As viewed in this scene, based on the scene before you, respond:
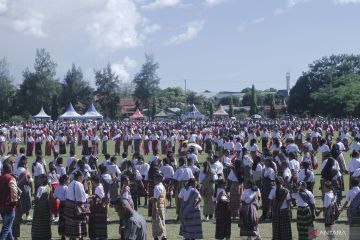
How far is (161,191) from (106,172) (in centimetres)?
216

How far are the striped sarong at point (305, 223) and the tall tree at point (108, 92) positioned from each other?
7664 cm

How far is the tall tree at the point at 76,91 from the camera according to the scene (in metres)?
84.6

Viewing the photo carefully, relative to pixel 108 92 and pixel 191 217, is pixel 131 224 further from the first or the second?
pixel 108 92

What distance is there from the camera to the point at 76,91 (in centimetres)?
8500

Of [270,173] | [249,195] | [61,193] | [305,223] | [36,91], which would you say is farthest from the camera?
[36,91]

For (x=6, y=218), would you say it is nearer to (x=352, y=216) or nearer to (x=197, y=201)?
(x=197, y=201)

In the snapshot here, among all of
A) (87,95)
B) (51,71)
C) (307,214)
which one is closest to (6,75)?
(51,71)

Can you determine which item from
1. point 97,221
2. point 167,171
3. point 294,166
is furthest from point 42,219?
point 294,166

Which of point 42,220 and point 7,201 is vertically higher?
point 7,201

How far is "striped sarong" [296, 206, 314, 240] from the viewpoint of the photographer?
35.7 ft

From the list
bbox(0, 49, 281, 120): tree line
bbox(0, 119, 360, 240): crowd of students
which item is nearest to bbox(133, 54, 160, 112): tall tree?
bbox(0, 49, 281, 120): tree line

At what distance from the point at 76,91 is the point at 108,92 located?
17.3 ft

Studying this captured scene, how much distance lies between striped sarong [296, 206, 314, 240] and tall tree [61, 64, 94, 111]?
246ft

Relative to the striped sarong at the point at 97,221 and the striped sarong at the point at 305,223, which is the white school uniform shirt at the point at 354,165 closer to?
the striped sarong at the point at 305,223
